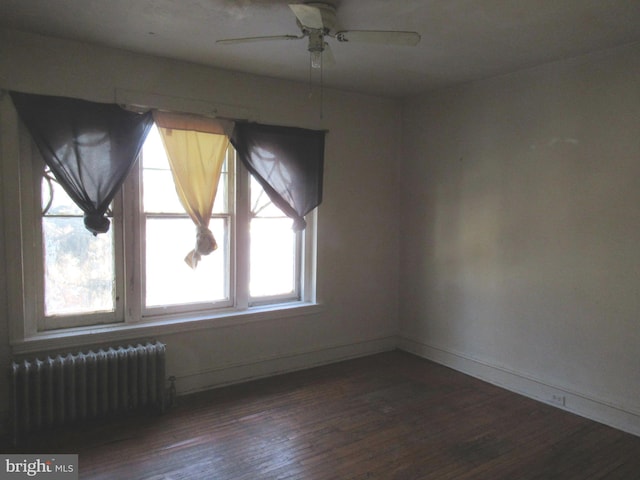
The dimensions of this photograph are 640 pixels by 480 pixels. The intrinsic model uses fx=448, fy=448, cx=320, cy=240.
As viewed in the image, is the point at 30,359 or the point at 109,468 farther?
the point at 30,359

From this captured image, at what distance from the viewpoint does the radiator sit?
293cm

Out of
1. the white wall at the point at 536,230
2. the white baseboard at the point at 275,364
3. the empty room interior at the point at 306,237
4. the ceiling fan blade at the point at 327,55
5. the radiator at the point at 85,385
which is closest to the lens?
the ceiling fan blade at the point at 327,55

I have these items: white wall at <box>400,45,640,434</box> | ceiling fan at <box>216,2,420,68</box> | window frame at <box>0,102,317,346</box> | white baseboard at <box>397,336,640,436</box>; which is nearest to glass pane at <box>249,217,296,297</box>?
window frame at <box>0,102,317,346</box>

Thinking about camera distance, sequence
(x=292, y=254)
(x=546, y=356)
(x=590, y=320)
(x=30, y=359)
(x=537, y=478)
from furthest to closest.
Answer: (x=292, y=254)
(x=546, y=356)
(x=590, y=320)
(x=30, y=359)
(x=537, y=478)

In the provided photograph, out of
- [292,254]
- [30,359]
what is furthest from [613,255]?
[30,359]

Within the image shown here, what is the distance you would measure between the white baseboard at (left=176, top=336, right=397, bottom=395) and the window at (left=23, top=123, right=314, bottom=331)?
50 centimetres

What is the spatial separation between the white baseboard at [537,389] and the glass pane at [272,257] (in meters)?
1.60

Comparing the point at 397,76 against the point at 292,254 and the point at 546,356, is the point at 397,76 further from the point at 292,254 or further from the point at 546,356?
the point at 546,356

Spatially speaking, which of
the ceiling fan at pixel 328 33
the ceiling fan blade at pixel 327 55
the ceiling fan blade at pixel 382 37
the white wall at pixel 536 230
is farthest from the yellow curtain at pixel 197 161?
the white wall at pixel 536 230

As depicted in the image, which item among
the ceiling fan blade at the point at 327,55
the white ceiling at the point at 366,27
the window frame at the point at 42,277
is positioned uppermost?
the white ceiling at the point at 366,27

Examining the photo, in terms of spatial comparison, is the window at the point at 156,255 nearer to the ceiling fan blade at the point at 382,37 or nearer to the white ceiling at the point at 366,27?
the white ceiling at the point at 366,27

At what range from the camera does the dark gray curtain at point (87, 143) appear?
3.03 meters

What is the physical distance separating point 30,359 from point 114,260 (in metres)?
0.86

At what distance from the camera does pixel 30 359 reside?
10.2 feet
